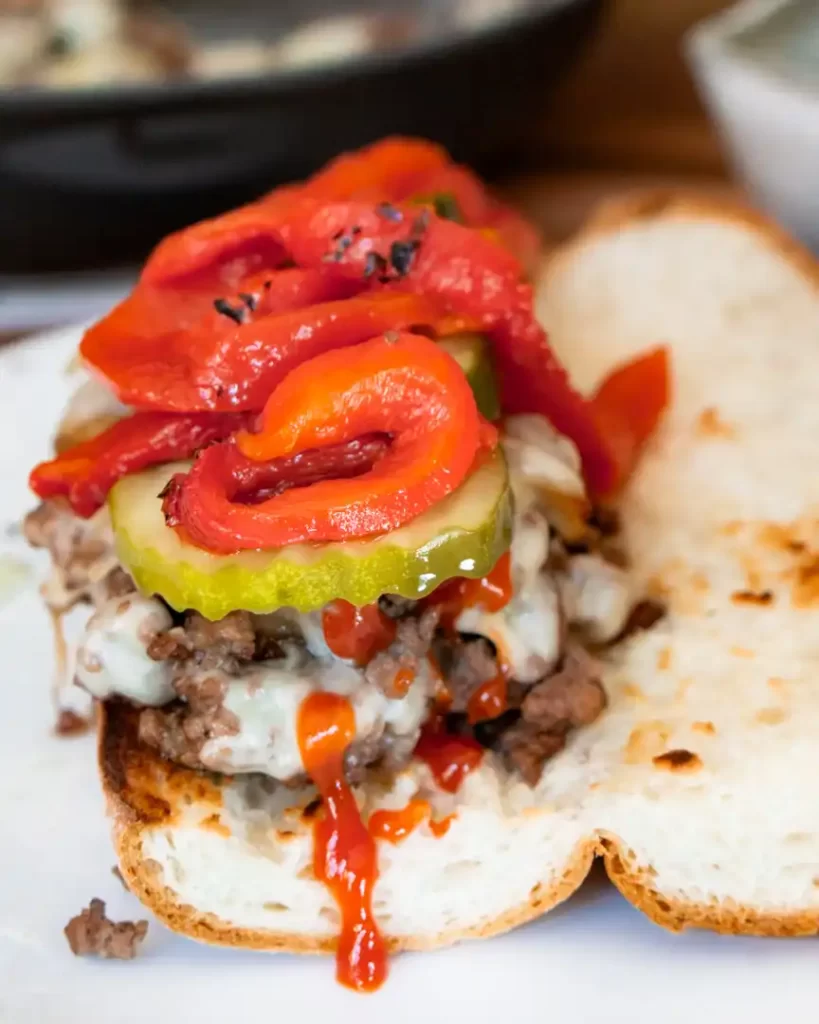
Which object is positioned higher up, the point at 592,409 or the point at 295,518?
the point at 295,518

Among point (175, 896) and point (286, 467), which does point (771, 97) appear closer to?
point (286, 467)

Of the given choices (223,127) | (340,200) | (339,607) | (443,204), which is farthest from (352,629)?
(223,127)

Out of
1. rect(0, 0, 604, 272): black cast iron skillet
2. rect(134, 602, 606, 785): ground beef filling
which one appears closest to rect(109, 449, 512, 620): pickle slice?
rect(134, 602, 606, 785): ground beef filling

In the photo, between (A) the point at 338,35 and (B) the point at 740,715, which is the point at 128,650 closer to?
(B) the point at 740,715

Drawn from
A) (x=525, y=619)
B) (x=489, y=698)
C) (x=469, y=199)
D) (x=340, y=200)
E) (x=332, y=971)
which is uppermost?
(x=340, y=200)

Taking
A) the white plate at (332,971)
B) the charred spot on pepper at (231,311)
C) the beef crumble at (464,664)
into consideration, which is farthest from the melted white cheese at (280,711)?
the charred spot on pepper at (231,311)

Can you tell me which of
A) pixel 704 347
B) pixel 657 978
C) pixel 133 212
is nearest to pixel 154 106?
pixel 133 212
